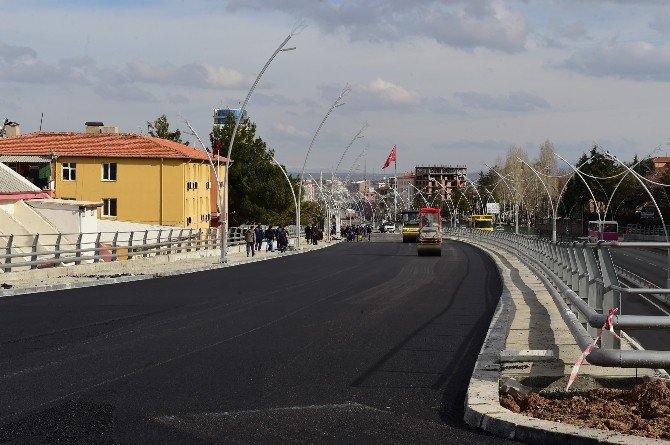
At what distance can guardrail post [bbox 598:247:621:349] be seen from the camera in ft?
33.2

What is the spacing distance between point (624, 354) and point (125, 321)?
10511 millimetres

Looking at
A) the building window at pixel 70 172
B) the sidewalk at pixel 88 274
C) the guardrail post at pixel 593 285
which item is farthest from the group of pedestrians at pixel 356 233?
the guardrail post at pixel 593 285

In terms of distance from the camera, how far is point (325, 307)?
67.5ft

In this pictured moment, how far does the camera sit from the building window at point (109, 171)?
7750cm

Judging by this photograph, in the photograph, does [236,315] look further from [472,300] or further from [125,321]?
[472,300]

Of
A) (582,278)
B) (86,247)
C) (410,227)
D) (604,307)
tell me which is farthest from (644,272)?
(410,227)

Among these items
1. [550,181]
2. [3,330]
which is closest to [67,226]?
[3,330]

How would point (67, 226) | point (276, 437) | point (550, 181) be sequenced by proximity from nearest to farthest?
point (276, 437)
point (67, 226)
point (550, 181)

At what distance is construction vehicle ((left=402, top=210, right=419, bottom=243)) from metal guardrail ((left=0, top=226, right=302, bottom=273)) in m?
29.5

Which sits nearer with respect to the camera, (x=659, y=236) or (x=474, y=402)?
(x=474, y=402)

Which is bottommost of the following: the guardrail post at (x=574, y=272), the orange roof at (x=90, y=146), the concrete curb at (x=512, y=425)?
the concrete curb at (x=512, y=425)

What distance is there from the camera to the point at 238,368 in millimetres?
11398

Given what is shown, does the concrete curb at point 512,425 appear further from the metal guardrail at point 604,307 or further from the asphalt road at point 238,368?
the metal guardrail at point 604,307

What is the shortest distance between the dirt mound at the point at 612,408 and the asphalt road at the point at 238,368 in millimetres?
623
